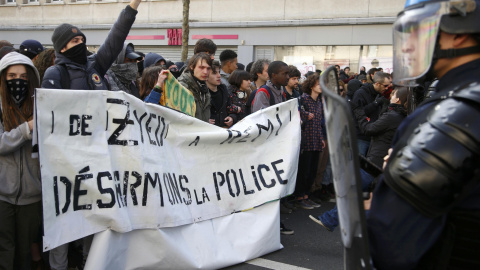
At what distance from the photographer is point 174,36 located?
76.3 ft

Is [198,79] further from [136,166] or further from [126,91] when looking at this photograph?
[136,166]

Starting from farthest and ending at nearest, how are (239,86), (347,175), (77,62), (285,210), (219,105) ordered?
(239,86)
(285,210)
(219,105)
(77,62)
(347,175)

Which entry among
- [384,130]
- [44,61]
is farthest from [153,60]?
[384,130]

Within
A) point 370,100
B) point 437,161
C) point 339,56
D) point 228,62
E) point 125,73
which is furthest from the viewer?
point 339,56

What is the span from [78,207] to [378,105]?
205 inches

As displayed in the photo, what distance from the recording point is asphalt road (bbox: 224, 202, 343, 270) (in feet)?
14.7

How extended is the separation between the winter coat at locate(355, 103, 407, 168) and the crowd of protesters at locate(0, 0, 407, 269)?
1cm

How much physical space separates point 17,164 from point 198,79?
218 cm

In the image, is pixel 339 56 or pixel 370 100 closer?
pixel 370 100

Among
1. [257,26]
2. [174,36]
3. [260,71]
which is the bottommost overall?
[260,71]

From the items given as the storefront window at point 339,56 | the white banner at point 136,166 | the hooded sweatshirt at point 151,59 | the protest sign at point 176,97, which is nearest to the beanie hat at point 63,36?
the white banner at point 136,166

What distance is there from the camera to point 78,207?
10.7ft

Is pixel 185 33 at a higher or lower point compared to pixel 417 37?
higher

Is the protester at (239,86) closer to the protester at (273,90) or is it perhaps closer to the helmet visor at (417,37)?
the protester at (273,90)
